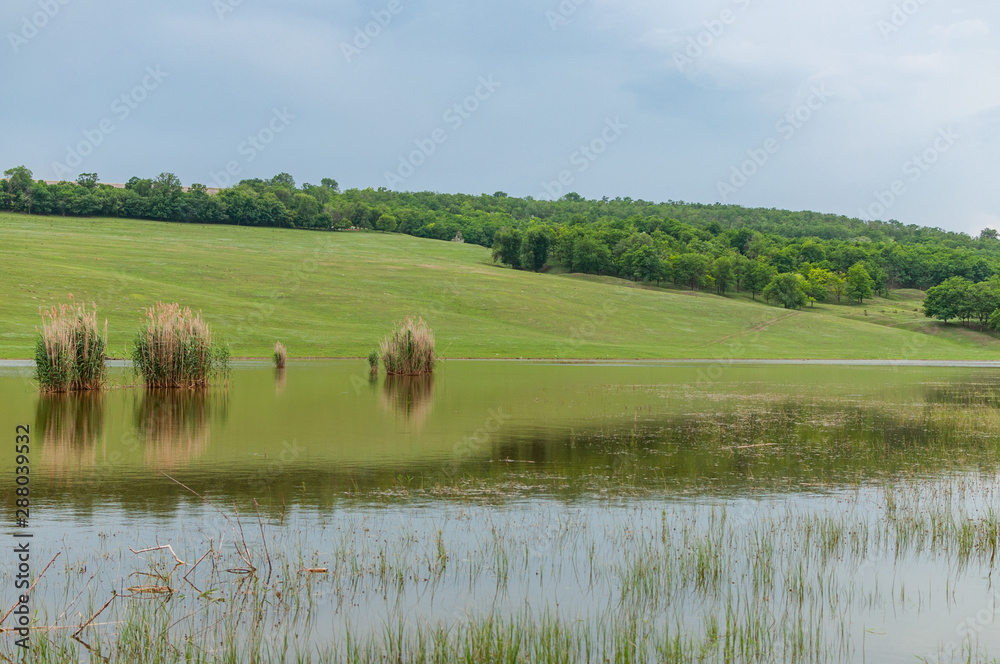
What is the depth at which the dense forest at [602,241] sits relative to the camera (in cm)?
12275

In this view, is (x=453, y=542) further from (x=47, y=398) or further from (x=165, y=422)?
(x=47, y=398)

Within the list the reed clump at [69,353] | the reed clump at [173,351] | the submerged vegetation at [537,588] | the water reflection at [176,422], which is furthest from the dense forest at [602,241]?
the submerged vegetation at [537,588]

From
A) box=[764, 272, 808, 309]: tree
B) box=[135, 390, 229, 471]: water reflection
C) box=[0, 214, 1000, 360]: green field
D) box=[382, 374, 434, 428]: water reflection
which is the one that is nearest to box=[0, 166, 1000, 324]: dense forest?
box=[764, 272, 808, 309]: tree

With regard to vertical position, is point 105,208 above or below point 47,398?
above

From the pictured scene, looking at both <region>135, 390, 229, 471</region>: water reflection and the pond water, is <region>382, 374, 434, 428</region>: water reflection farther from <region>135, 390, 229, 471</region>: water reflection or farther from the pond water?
<region>135, 390, 229, 471</region>: water reflection

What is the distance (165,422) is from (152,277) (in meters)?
62.4

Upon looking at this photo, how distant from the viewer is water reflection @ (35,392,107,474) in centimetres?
1741

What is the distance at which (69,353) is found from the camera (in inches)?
1191

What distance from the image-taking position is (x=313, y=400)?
30234 mm

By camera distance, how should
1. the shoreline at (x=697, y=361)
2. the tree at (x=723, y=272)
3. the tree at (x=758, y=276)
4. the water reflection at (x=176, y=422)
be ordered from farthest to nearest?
the tree at (x=723, y=272) → the tree at (x=758, y=276) → the shoreline at (x=697, y=361) → the water reflection at (x=176, y=422)

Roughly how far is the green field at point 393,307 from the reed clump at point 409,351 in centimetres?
1799

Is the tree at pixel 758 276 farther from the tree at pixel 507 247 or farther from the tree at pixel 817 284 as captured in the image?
the tree at pixel 507 247

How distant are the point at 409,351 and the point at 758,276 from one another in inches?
3466

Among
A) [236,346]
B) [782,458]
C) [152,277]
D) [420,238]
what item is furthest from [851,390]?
[420,238]
